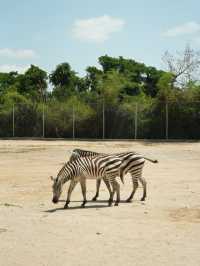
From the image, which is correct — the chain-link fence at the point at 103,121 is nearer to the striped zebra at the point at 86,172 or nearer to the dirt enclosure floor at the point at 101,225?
the dirt enclosure floor at the point at 101,225

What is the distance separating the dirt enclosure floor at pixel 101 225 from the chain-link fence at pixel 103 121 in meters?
14.7

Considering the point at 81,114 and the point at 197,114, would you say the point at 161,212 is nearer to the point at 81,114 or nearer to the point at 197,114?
the point at 197,114

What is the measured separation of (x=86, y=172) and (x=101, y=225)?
3.12 m

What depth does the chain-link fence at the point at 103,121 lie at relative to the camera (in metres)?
33.9

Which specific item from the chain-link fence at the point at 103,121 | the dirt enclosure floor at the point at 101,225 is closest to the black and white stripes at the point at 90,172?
the dirt enclosure floor at the point at 101,225

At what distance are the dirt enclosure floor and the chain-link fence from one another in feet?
48.4

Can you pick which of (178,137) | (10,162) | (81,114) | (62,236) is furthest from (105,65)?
(62,236)

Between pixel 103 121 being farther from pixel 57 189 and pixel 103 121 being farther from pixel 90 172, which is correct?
pixel 57 189

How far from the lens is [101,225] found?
10.0 m

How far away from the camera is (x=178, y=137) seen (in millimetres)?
33812

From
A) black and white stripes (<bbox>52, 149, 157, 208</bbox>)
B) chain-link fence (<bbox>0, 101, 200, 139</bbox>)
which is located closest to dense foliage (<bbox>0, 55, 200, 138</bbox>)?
chain-link fence (<bbox>0, 101, 200, 139</bbox>)

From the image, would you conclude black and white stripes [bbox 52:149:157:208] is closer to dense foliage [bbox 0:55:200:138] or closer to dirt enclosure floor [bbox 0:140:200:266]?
dirt enclosure floor [bbox 0:140:200:266]

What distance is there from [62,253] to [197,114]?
26671 millimetres

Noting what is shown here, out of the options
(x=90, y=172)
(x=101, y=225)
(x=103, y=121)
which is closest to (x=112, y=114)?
(x=103, y=121)
